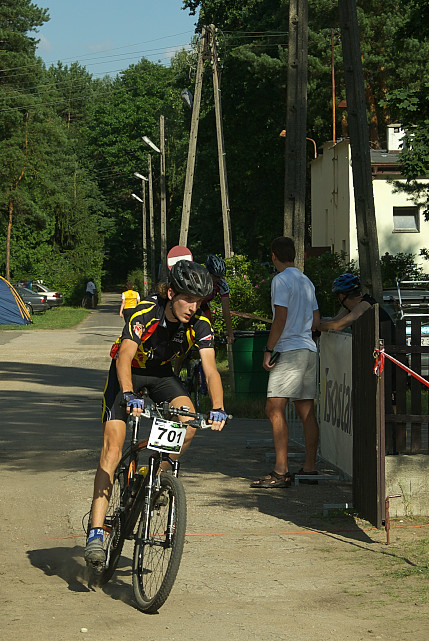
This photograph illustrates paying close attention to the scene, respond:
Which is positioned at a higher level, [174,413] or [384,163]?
[384,163]

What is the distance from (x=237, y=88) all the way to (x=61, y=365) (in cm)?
2808

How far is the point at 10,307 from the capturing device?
45625mm

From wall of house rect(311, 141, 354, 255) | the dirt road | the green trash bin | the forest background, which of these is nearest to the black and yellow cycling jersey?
the dirt road

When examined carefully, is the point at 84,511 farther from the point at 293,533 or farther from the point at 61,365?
the point at 61,365

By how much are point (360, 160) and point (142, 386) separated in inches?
273

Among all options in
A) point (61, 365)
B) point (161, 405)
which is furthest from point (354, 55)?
point (61, 365)

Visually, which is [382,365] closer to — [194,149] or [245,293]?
[245,293]

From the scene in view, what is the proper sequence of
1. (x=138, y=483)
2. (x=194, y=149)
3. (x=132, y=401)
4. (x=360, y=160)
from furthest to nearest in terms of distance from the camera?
(x=194, y=149), (x=360, y=160), (x=138, y=483), (x=132, y=401)

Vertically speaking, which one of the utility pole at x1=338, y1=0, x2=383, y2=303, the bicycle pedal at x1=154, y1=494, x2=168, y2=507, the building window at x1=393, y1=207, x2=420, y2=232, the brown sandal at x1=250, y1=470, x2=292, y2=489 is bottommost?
the brown sandal at x1=250, y1=470, x2=292, y2=489

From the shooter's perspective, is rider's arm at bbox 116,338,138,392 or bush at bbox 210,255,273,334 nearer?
rider's arm at bbox 116,338,138,392

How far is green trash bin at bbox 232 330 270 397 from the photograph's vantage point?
15312 mm

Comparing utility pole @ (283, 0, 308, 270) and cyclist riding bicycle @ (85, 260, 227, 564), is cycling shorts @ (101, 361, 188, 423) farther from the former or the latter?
utility pole @ (283, 0, 308, 270)

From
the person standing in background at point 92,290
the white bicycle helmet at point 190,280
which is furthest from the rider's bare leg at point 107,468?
the person standing in background at point 92,290

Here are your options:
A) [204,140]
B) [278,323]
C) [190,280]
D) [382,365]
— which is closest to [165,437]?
[190,280]
